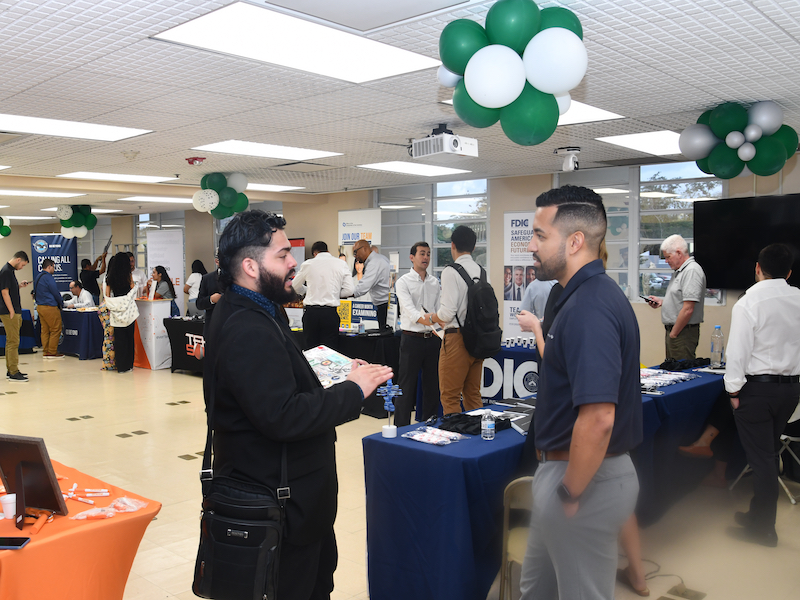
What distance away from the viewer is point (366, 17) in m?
2.90

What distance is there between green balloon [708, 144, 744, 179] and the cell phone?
15.6 ft

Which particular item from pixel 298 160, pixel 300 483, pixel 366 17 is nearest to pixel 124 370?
pixel 298 160

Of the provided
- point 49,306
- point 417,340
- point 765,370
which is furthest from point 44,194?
point 765,370

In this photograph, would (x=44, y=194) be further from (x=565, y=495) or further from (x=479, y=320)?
(x=565, y=495)

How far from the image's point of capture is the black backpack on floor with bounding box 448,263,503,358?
464 cm

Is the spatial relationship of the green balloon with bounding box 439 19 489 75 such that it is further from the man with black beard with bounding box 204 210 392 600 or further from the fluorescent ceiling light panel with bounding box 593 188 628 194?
Result: the fluorescent ceiling light panel with bounding box 593 188 628 194

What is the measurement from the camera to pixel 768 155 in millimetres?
4551

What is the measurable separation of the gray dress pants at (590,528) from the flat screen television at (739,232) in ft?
18.0

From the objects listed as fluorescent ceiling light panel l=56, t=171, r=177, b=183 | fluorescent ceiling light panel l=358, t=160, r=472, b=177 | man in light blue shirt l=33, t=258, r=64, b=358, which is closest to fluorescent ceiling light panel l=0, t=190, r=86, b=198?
man in light blue shirt l=33, t=258, r=64, b=358

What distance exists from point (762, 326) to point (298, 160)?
5.25 meters

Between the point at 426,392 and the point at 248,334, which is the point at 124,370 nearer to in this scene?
the point at 426,392

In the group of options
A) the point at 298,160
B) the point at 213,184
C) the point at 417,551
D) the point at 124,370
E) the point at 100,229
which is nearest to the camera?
the point at 417,551

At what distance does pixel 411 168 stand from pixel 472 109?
515 centimetres

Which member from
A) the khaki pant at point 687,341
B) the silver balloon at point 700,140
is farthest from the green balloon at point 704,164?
the khaki pant at point 687,341
